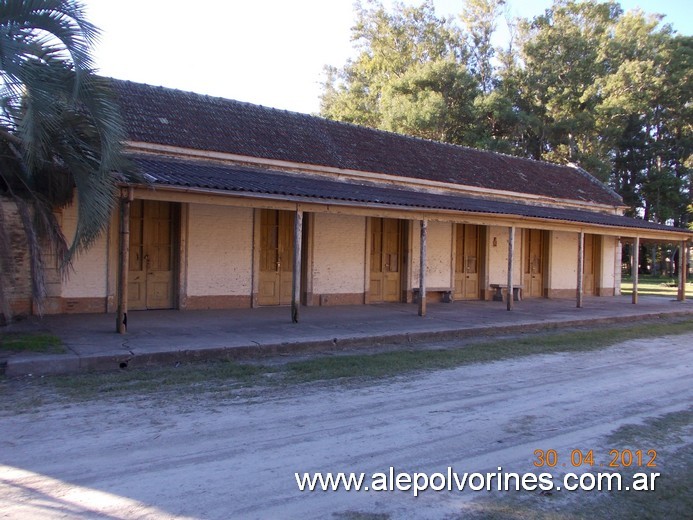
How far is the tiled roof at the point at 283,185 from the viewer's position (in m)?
9.96

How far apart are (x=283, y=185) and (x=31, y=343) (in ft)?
18.0

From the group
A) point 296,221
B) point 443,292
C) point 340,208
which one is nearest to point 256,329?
point 296,221

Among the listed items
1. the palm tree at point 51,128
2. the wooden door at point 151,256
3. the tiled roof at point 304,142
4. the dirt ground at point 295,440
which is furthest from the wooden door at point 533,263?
the palm tree at point 51,128

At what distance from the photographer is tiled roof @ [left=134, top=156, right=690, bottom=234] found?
9961 millimetres

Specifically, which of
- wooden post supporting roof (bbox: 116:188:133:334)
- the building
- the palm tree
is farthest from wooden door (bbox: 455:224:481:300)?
the palm tree

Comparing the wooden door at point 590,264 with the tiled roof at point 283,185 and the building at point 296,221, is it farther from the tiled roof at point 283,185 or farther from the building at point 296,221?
the tiled roof at point 283,185

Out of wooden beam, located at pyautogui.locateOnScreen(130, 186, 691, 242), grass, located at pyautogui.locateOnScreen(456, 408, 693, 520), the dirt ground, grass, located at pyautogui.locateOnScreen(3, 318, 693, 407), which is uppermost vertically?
wooden beam, located at pyautogui.locateOnScreen(130, 186, 691, 242)

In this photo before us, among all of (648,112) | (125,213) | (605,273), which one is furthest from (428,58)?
(125,213)

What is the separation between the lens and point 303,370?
309 inches

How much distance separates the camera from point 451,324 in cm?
1212

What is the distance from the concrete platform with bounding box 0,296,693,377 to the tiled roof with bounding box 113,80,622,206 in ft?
12.6

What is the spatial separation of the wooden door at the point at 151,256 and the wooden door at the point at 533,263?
1213cm

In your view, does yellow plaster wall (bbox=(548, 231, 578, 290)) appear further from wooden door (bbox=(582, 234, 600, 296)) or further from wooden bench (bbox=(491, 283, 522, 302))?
wooden bench (bbox=(491, 283, 522, 302))
